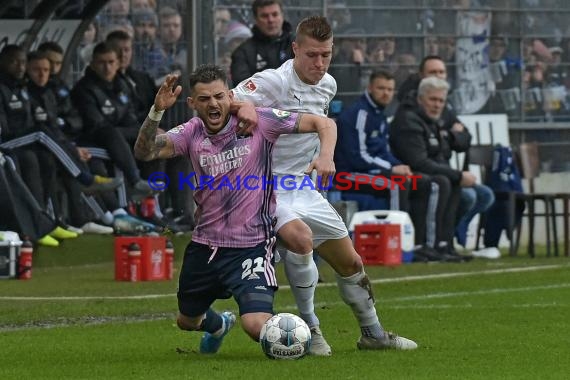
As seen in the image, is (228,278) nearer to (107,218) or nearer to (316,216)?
(316,216)

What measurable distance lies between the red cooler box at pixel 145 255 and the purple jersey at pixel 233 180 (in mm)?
6273

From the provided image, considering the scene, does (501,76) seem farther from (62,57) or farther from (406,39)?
(62,57)

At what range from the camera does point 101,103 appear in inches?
728

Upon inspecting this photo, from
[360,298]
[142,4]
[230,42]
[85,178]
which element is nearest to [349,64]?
[230,42]

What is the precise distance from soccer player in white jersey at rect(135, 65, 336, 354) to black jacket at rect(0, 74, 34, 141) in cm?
789

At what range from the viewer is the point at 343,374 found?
849cm

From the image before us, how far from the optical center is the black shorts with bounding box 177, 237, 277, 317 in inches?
364

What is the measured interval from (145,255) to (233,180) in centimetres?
645

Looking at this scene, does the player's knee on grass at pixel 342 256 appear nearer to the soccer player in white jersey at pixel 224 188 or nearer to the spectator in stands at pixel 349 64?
the soccer player in white jersey at pixel 224 188

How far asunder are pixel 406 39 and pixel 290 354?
556 inches

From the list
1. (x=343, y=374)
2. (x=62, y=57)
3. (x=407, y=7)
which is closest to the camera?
(x=343, y=374)

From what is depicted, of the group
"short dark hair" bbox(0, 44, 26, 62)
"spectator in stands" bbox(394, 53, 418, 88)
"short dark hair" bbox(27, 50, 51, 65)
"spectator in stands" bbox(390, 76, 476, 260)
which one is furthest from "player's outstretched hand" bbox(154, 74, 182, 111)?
"spectator in stands" bbox(394, 53, 418, 88)

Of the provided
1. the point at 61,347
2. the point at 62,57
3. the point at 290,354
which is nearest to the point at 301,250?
the point at 290,354

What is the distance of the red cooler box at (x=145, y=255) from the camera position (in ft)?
51.7
